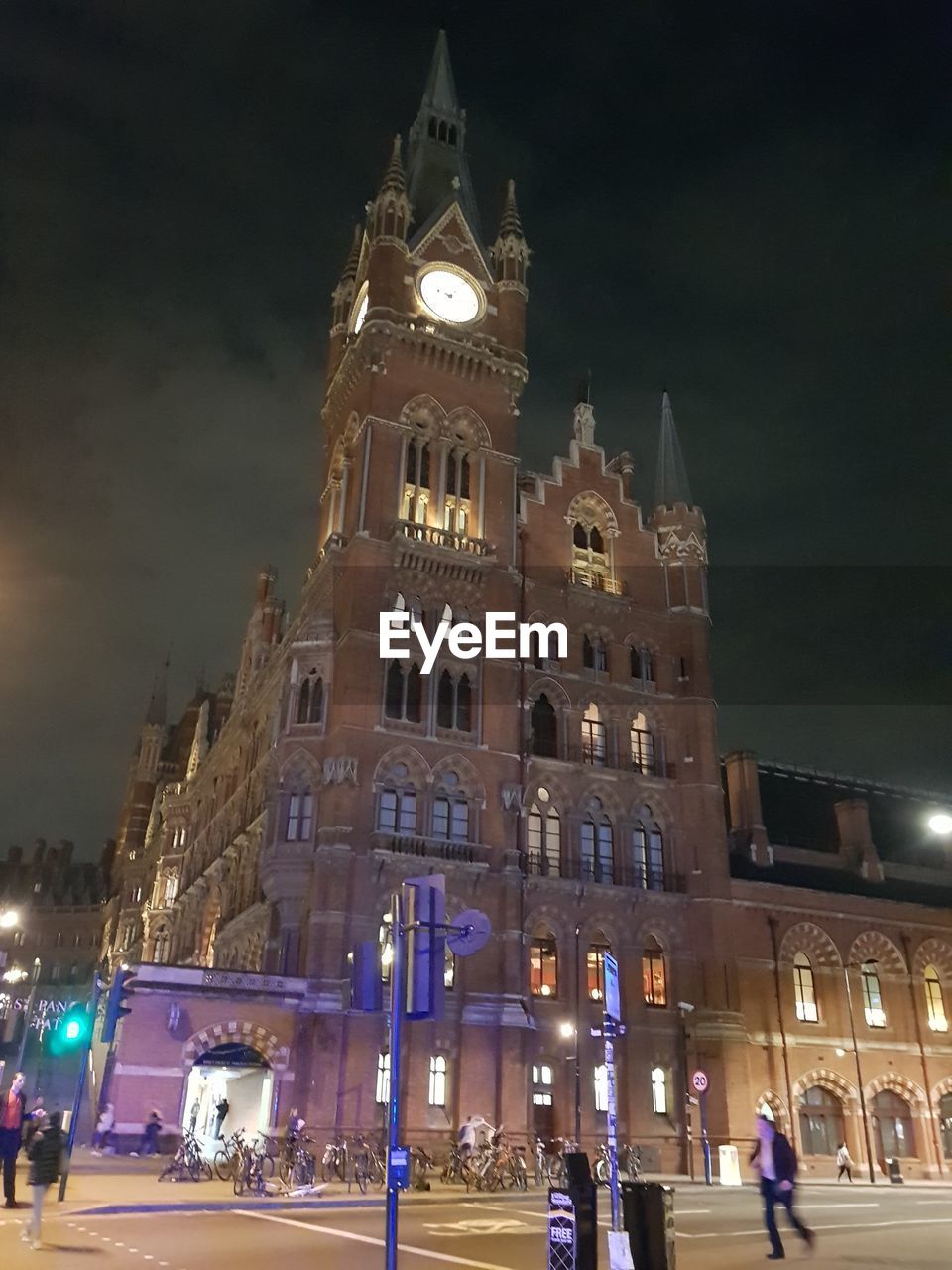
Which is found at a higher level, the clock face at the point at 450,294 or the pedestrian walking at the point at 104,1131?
the clock face at the point at 450,294

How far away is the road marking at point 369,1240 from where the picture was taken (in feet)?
48.1

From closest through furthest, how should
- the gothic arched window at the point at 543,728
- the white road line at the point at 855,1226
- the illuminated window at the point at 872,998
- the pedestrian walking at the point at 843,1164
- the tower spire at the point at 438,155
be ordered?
the white road line at the point at 855,1226 < the pedestrian walking at the point at 843,1164 < the gothic arched window at the point at 543,728 < the illuminated window at the point at 872,998 < the tower spire at the point at 438,155

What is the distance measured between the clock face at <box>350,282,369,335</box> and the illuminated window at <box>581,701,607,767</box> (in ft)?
67.3

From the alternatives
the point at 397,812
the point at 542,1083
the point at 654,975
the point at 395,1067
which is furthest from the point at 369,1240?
the point at 654,975

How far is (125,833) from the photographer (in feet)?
328

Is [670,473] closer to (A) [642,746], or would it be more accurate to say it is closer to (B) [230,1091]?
(A) [642,746]

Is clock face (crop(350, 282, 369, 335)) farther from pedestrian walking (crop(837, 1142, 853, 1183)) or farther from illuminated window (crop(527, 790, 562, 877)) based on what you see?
pedestrian walking (crop(837, 1142, 853, 1183))

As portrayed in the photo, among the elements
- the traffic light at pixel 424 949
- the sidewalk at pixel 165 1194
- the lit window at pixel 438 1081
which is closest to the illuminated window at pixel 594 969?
the lit window at pixel 438 1081

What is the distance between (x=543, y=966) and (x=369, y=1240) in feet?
80.7

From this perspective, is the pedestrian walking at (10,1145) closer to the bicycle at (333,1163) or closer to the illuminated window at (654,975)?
the bicycle at (333,1163)

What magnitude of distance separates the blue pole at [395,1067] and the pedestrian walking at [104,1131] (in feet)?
85.2

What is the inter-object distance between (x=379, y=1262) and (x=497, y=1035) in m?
24.4

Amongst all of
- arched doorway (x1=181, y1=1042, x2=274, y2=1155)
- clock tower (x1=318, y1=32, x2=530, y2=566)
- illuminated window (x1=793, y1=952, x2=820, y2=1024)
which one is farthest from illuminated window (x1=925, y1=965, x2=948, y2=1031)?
arched doorway (x1=181, y1=1042, x2=274, y2=1155)

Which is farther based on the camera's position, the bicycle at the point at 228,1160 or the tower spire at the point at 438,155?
the tower spire at the point at 438,155
